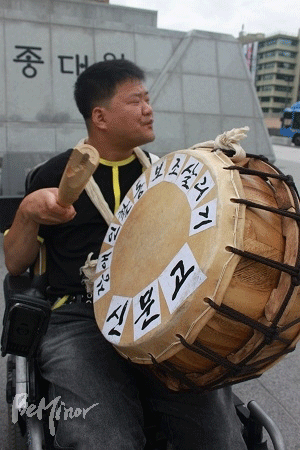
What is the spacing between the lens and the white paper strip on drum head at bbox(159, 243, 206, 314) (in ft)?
2.64

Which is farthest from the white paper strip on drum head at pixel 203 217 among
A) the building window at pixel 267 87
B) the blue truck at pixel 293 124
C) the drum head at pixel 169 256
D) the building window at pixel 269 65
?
the building window at pixel 267 87

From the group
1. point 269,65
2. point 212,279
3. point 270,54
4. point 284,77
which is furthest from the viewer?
point 269,65

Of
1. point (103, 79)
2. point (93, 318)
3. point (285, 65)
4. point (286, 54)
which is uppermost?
point (286, 54)

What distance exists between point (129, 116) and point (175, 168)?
378 mm

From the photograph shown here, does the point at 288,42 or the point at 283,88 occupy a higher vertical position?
the point at 288,42

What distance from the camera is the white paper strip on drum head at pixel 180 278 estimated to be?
0.81 m

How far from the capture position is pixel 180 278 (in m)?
0.85

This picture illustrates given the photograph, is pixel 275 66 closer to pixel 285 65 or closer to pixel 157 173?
pixel 285 65

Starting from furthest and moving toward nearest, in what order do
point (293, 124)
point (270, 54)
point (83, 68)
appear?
point (270, 54)
point (293, 124)
point (83, 68)

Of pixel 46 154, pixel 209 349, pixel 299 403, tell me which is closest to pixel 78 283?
pixel 209 349

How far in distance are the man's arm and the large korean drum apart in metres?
0.22

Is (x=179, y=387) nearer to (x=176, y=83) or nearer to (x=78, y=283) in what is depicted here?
(x=78, y=283)

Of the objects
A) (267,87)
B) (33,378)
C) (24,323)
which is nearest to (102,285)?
(24,323)

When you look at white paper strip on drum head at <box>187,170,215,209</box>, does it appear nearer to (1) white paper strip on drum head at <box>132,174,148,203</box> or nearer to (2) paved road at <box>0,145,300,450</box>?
(1) white paper strip on drum head at <box>132,174,148,203</box>
